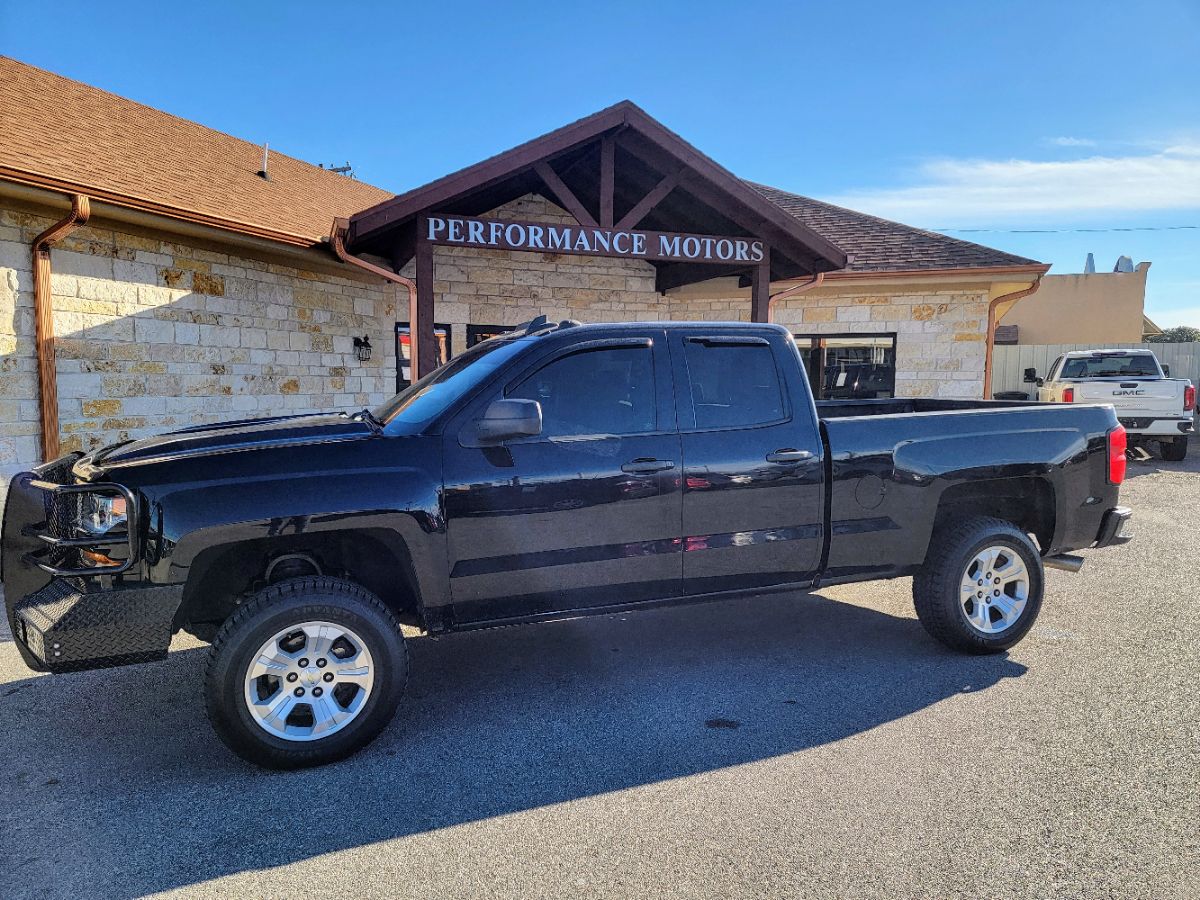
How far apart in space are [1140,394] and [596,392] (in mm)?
13772

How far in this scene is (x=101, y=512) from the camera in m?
3.18

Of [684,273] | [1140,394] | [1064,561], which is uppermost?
[684,273]

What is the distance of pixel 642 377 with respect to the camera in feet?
13.3

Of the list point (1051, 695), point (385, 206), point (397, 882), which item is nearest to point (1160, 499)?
point (1051, 695)

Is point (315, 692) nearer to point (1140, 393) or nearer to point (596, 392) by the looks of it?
point (596, 392)

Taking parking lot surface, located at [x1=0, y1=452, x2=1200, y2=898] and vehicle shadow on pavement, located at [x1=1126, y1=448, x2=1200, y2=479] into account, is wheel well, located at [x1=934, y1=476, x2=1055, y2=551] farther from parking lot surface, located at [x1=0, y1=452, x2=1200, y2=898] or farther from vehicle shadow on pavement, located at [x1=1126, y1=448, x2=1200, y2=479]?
vehicle shadow on pavement, located at [x1=1126, y1=448, x2=1200, y2=479]

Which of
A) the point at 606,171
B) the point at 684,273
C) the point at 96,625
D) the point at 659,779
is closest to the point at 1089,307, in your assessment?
the point at 684,273

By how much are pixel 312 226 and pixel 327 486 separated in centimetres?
806

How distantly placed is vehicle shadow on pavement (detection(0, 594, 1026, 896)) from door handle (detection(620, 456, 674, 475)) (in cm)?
120

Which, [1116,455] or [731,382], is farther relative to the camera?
[1116,455]

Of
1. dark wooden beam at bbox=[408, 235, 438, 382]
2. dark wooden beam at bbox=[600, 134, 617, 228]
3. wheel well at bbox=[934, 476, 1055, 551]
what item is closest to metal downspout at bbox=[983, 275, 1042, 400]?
dark wooden beam at bbox=[600, 134, 617, 228]

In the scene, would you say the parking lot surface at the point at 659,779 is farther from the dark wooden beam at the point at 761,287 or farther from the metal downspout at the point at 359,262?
the dark wooden beam at the point at 761,287

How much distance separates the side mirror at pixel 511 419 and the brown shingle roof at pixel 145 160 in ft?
19.1

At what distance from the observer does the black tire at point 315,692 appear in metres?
3.16
